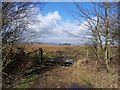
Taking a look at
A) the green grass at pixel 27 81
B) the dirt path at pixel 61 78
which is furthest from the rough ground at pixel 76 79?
the green grass at pixel 27 81

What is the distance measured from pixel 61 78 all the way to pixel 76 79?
80cm

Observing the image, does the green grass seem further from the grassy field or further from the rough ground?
the rough ground

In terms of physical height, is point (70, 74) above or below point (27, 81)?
below

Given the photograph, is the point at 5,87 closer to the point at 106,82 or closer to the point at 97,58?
the point at 106,82

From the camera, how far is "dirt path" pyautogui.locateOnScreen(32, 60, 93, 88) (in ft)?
46.1

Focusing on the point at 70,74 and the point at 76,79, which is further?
the point at 70,74

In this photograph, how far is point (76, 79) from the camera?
51.7 feet

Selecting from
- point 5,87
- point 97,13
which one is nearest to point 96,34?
point 97,13

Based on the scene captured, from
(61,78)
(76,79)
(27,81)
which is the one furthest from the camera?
(61,78)

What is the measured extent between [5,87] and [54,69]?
23.6 ft

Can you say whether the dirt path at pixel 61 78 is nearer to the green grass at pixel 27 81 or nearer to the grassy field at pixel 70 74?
the grassy field at pixel 70 74

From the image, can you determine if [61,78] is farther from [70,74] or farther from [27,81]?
[27,81]

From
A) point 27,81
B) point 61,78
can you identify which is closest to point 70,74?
point 61,78

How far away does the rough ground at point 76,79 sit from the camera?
13631 mm
